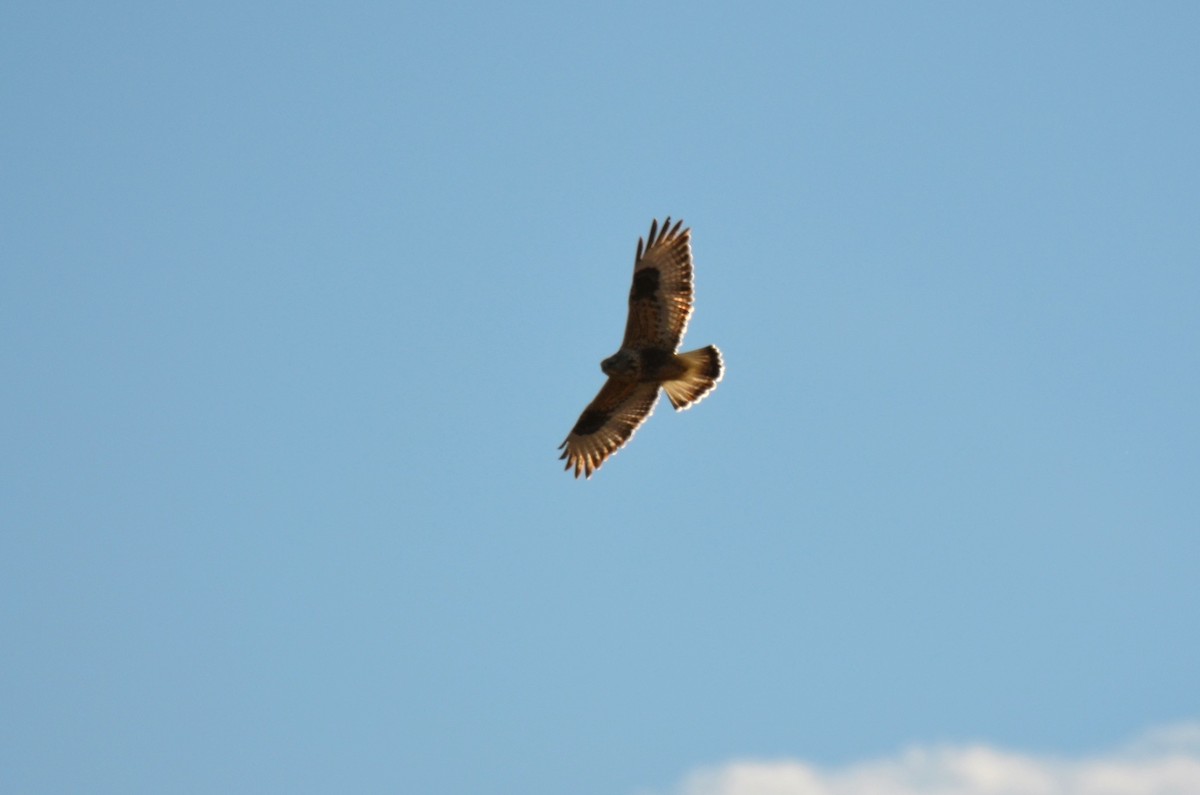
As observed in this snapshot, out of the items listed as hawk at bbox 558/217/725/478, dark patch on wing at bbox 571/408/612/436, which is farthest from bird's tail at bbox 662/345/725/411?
dark patch on wing at bbox 571/408/612/436

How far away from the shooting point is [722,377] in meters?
25.2

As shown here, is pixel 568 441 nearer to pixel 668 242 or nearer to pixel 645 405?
pixel 645 405

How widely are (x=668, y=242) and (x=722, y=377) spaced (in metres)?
1.61

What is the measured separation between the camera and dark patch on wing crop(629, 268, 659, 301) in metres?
25.1

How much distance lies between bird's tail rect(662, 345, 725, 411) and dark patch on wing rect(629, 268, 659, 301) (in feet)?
2.47

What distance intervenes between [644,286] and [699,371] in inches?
44.1

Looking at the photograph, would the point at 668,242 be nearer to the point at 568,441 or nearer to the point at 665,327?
the point at 665,327

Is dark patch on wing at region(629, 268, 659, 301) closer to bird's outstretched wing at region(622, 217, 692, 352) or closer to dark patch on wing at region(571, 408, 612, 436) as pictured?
bird's outstretched wing at region(622, 217, 692, 352)

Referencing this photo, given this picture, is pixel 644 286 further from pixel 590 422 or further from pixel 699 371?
pixel 590 422

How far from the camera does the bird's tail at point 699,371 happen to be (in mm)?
25219

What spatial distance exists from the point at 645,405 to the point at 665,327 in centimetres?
122

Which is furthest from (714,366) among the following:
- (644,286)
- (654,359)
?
(644,286)

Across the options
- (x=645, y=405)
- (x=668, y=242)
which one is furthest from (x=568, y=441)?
(x=668, y=242)

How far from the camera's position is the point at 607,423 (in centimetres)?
2638
